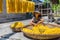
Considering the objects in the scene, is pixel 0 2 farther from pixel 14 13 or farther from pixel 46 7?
pixel 46 7

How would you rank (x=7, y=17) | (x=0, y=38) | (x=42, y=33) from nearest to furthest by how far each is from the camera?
1. (x=42, y=33)
2. (x=0, y=38)
3. (x=7, y=17)

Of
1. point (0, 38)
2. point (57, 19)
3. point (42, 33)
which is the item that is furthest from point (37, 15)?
point (57, 19)

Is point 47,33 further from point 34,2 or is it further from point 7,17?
point 7,17

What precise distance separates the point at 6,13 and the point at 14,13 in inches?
6.6

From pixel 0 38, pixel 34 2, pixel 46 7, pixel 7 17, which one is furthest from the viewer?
pixel 7 17

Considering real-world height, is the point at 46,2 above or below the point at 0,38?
above

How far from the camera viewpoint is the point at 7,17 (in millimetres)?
2672

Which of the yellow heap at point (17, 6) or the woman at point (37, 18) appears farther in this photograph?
the yellow heap at point (17, 6)

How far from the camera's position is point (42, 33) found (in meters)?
1.28

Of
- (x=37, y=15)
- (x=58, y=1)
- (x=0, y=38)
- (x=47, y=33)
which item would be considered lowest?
(x=0, y=38)

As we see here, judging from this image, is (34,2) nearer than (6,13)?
Yes

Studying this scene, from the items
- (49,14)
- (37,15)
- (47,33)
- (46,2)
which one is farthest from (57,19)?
(47,33)

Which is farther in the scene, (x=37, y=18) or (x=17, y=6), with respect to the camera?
(x=17, y=6)

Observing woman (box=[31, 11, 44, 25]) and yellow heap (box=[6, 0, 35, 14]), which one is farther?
yellow heap (box=[6, 0, 35, 14])
